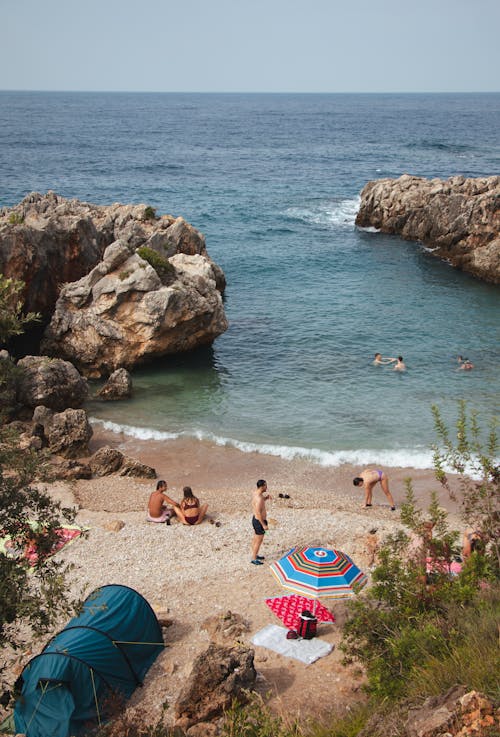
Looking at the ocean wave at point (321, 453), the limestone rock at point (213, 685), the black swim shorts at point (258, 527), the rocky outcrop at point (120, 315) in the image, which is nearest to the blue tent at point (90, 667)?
the limestone rock at point (213, 685)

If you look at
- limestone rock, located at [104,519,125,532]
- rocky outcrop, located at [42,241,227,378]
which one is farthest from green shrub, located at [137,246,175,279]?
limestone rock, located at [104,519,125,532]

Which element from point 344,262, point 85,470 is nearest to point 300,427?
point 85,470

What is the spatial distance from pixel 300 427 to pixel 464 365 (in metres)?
9.20

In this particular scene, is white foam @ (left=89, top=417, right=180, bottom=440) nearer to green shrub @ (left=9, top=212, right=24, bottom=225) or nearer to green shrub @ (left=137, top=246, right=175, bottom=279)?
green shrub @ (left=137, top=246, right=175, bottom=279)

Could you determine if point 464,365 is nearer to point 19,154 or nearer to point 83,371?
point 83,371

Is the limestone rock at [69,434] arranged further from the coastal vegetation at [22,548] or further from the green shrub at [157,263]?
the coastal vegetation at [22,548]

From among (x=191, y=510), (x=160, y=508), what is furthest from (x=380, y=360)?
(x=160, y=508)

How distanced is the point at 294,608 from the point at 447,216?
3958 cm

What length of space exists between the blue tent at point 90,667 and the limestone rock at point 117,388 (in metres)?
14.0

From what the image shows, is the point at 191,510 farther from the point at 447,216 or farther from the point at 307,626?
the point at 447,216

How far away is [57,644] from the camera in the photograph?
11.5 meters

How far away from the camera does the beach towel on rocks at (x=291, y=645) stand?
12320mm

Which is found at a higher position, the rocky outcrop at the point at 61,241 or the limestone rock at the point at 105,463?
the rocky outcrop at the point at 61,241

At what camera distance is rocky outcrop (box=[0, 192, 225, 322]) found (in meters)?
27.7
